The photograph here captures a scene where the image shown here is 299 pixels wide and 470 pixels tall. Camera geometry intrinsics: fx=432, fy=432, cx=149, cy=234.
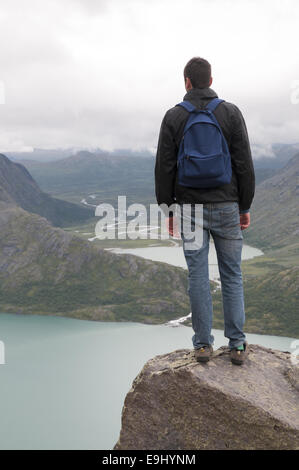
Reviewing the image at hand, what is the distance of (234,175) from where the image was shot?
322 inches

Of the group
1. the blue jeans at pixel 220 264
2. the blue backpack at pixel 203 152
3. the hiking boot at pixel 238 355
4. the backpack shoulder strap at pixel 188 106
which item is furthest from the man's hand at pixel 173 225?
the hiking boot at pixel 238 355

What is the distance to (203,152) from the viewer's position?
7605 millimetres

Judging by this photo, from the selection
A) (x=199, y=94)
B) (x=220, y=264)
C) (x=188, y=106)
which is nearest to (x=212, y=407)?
(x=220, y=264)

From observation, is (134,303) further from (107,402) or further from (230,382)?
(230,382)

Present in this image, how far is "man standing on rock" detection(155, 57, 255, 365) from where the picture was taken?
25.1 feet

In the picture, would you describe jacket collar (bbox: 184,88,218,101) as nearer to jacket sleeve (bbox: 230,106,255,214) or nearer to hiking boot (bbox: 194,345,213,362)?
jacket sleeve (bbox: 230,106,255,214)

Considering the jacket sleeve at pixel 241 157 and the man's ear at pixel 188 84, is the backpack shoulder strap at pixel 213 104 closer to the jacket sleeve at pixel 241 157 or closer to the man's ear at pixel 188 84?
the jacket sleeve at pixel 241 157

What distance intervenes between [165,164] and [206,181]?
0.85 metres

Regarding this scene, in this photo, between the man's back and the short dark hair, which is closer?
the man's back

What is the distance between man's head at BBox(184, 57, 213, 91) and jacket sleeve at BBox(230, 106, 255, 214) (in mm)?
765

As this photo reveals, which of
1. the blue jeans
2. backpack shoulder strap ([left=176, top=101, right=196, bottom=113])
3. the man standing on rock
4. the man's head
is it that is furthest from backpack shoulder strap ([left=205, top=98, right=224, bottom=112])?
the blue jeans

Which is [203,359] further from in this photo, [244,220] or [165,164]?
[165,164]
